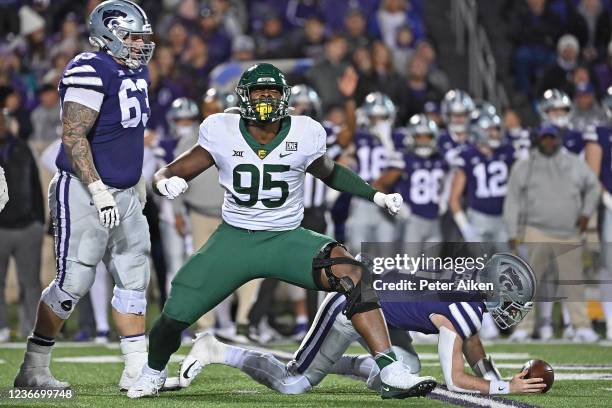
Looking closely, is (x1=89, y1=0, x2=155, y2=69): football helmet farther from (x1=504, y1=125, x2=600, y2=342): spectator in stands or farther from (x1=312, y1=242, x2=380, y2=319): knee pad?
(x1=504, y1=125, x2=600, y2=342): spectator in stands

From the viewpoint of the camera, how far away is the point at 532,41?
50.0 feet

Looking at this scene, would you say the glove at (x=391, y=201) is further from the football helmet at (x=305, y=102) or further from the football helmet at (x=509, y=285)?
the football helmet at (x=305, y=102)

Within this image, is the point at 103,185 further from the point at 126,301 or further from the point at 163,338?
the point at 163,338

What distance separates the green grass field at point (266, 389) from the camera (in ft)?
20.5

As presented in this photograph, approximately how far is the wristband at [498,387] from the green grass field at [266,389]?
8 centimetres

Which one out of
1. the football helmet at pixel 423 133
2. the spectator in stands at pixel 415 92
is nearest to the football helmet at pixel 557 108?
the football helmet at pixel 423 133

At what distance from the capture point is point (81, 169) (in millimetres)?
6449

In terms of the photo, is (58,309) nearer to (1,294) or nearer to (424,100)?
(1,294)

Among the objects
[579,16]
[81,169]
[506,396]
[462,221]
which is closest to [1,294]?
[462,221]

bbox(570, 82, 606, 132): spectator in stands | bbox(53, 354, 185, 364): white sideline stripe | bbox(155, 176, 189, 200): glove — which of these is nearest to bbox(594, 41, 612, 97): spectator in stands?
bbox(570, 82, 606, 132): spectator in stands

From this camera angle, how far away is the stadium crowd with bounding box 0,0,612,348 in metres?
10.2

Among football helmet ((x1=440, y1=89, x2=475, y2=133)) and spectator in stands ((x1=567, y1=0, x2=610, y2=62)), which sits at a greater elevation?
spectator in stands ((x1=567, y1=0, x2=610, y2=62))

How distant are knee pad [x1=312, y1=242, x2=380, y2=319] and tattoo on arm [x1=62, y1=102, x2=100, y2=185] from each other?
1.07 m

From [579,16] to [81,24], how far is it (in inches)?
200
